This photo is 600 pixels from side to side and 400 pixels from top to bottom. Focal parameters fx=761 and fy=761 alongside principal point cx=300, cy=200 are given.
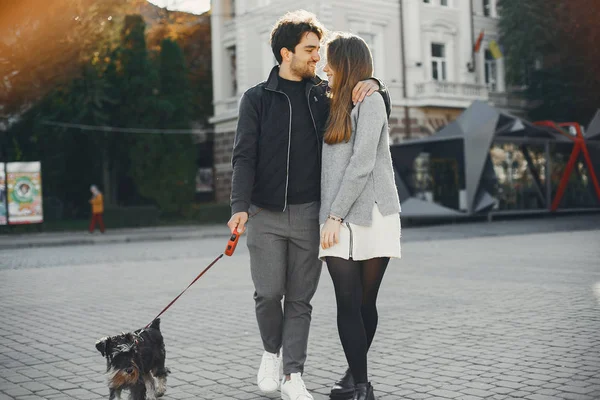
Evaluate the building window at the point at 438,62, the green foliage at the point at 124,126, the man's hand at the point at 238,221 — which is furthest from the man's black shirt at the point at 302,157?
the building window at the point at 438,62

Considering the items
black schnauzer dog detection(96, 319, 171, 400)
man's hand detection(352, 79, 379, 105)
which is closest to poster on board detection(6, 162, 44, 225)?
black schnauzer dog detection(96, 319, 171, 400)

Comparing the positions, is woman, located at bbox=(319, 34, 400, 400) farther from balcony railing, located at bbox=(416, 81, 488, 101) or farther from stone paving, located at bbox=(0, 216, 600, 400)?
balcony railing, located at bbox=(416, 81, 488, 101)

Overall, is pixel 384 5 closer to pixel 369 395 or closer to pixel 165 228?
pixel 165 228

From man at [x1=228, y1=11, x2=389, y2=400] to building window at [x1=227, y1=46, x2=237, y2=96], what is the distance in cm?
2989

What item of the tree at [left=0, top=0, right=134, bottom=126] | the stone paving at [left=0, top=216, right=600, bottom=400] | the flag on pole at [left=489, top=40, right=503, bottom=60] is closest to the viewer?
the stone paving at [left=0, top=216, right=600, bottom=400]

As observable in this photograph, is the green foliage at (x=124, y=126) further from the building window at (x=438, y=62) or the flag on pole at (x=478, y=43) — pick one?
the flag on pole at (x=478, y=43)

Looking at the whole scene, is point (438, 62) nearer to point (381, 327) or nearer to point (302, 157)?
point (381, 327)

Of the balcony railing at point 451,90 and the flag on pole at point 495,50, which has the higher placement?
the flag on pole at point 495,50

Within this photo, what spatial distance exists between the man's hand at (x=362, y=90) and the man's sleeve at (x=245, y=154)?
62cm

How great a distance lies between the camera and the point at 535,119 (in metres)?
35.2

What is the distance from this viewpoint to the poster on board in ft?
79.7

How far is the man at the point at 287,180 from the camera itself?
420 cm

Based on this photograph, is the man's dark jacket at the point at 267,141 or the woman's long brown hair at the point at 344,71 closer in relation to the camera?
the woman's long brown hair at the point at 344,71

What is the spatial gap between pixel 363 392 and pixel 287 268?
31.9 inches
